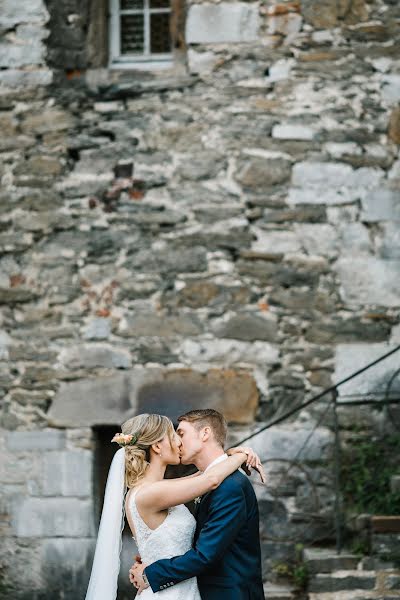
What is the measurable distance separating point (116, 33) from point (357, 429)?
3157 mm

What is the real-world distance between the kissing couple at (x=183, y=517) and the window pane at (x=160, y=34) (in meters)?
3.43

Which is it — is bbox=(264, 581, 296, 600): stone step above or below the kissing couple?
below

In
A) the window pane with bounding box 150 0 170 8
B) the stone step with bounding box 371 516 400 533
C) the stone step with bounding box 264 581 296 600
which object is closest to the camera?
the stone step with bounding box 371 516 400 533

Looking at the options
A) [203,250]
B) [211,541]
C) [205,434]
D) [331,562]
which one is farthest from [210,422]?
[203,250]

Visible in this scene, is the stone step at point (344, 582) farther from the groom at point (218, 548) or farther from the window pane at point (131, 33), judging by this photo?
the window pane at point (131, 33)

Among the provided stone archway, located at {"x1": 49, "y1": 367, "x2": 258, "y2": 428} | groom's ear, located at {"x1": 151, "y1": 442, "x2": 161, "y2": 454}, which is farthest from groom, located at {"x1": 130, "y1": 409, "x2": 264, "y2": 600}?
stone archway, located at {"x1": 49, "y1": 367, "x2": 258, "y2": 428}

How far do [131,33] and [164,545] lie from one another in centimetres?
404

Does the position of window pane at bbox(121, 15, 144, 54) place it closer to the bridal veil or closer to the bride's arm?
the bridal veil

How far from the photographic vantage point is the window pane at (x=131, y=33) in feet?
21.9

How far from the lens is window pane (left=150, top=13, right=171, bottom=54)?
6.65 meters

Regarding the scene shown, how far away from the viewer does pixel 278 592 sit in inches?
224

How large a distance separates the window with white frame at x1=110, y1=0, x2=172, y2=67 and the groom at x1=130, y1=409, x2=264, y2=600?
3.53 meters

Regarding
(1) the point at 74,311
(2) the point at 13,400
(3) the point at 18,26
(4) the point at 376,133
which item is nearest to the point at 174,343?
(1) the point at 74,311

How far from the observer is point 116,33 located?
6.66 meters
